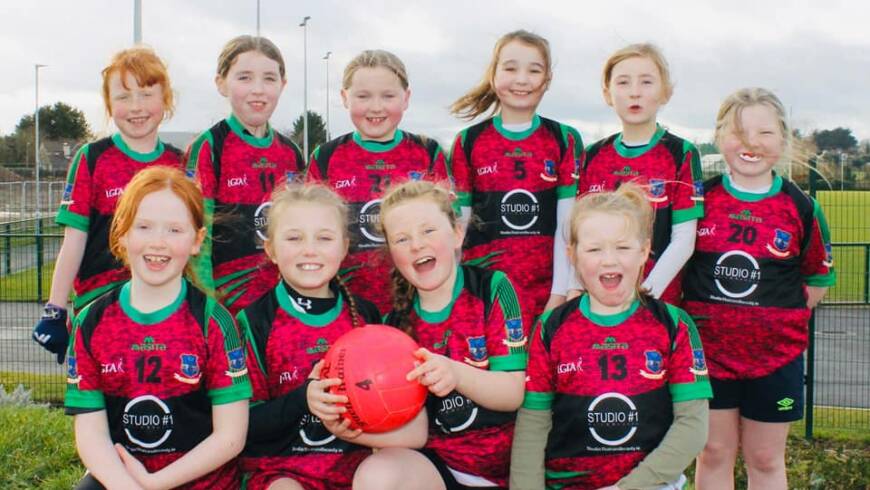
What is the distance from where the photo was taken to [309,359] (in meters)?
3.56

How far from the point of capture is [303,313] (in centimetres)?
360

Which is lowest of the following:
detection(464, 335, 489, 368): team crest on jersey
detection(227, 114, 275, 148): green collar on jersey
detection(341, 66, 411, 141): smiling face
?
detection(464, 335, 489, 368): team crest on jersey

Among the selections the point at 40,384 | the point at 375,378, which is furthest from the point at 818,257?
the point at 40,384

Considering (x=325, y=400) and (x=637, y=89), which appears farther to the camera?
(x=637, y=89)

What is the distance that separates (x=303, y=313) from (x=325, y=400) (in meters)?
0.51

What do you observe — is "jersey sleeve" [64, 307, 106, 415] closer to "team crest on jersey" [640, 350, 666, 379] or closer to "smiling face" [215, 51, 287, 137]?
"smiling face" [215, 51, 287, 137]

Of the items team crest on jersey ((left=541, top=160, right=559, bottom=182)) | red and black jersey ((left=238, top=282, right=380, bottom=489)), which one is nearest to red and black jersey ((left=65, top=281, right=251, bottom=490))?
red and black jersey ((left=238, top=282, right=380, bottom=489))

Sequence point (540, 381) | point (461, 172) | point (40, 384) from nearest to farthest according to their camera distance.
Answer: point (540, 381) < point (461, 172) < point (40, 384)

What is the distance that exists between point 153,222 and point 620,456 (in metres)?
2.13

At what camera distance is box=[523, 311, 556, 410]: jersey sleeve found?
3.52 metres

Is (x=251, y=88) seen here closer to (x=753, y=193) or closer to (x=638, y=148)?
(x=638, y=148)

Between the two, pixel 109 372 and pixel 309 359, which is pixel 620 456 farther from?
pixel 109 372

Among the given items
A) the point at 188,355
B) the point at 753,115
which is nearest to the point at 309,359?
the point at 188,355

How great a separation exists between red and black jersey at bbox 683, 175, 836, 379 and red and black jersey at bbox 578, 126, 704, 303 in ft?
0.54
